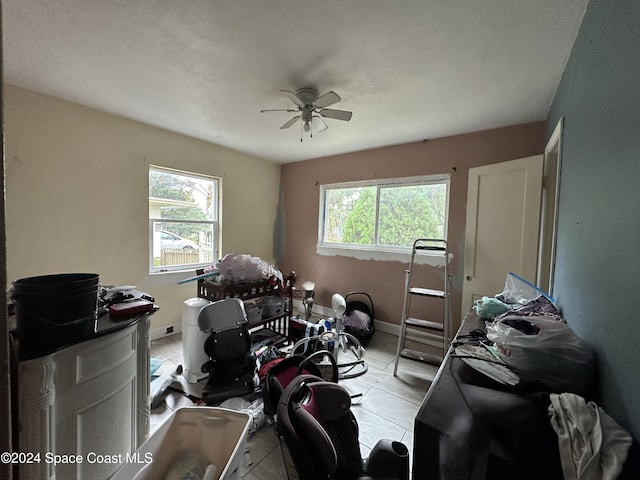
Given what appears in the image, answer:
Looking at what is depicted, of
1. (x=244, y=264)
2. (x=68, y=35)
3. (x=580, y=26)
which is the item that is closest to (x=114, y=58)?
(x=68, y=35)

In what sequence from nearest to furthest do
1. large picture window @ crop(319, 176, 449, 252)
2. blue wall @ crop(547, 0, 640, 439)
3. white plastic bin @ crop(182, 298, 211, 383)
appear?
1. blue wall @ crop(547, 0, 640, 439)
2. white plastic bin @ crop(182, 298, 211, 383)
3. large picture window @ crop(319, 176, 449, 252)

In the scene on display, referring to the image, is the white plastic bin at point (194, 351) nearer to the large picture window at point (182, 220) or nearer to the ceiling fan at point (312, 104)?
the large picture window at point (182, 220)

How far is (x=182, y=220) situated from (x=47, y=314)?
2376 millimetres

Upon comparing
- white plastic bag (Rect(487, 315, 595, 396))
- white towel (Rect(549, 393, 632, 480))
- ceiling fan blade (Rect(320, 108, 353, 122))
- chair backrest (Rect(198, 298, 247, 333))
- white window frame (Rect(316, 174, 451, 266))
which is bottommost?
chair backrest (Rect(198, 298, 247, 333))

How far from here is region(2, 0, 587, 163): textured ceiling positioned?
4.13 feet

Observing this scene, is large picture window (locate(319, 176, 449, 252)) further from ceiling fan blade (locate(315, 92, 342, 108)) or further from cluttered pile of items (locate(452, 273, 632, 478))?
cluttered pile of items (locate(452, 273, 632, 478))

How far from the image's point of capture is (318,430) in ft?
2.93

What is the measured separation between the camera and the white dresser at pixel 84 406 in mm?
887

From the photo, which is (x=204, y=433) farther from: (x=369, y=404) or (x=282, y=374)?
(x=369, y=404)

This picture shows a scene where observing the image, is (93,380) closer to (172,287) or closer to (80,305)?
(80,305)

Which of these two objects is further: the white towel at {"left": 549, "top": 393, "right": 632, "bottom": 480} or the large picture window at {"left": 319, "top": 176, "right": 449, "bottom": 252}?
the large picture window at {"left": 319, "top": 176, "right": 449, "bottom": 252}

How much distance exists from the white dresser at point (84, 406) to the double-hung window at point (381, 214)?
9.09 feet

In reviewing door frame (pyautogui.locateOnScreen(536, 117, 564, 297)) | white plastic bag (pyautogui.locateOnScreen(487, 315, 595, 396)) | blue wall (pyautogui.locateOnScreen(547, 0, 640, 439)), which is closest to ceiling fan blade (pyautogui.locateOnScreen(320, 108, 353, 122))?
blue wall (pyautogui.locateOnScreen(547, 0, 640, 439))

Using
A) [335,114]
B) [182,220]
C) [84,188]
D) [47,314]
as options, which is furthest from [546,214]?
[84,188]
